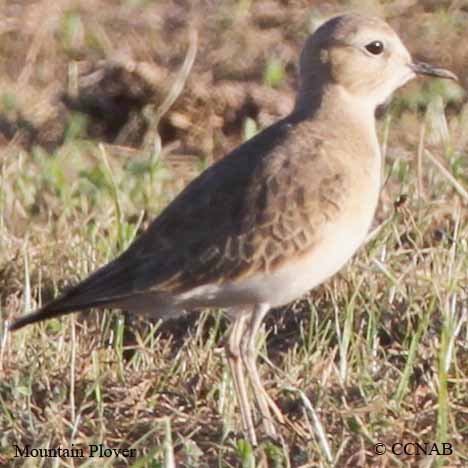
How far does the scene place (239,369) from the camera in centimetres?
541

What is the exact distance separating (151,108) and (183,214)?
299cm

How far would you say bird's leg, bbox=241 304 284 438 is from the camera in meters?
5.18

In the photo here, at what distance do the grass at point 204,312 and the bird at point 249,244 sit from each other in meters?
0.21

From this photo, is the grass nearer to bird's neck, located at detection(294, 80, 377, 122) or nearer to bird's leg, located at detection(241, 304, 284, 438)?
bird's leg, located at detection(241, 304, 284, 438)

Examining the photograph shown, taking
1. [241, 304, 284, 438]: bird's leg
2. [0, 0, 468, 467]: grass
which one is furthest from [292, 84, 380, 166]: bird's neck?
[241, 304, 284, 438]: bird's leg

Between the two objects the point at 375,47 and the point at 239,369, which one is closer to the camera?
the point at 239,369

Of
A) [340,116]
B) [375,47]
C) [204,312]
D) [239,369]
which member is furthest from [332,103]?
[239,369]

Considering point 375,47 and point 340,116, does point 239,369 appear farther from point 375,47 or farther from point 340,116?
point 375,47

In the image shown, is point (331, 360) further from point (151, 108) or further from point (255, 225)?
point (151, 108)

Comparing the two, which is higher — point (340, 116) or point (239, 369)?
point (340, 116)

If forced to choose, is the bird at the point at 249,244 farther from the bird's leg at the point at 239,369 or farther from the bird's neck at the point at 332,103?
the bird's neck at the point at 332,103

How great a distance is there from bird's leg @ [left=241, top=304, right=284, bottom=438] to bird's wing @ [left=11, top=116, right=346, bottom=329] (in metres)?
0.20

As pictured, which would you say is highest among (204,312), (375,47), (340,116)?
(375,47)

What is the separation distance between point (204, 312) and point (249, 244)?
0.92 metres
